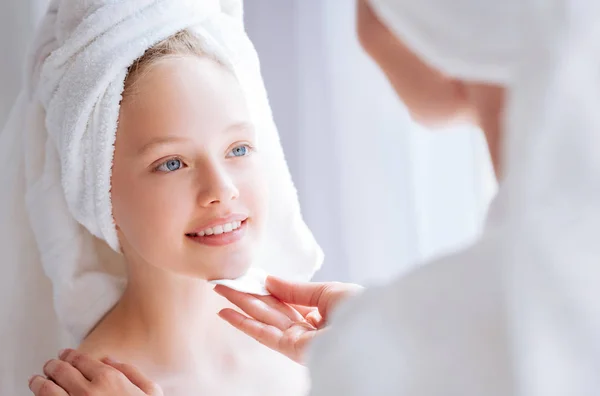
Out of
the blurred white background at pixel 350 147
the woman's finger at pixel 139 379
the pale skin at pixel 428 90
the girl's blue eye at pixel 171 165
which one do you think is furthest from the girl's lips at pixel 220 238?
the pale skin at pixel 428 90

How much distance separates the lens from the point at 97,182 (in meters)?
1.20

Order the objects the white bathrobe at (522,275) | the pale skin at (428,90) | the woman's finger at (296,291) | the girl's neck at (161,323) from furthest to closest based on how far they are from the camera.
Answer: the girl's neck at (161,323) < the woman's finger at (296,291) < the pale skin at (428,90) < the white bathrobe at (522,275)

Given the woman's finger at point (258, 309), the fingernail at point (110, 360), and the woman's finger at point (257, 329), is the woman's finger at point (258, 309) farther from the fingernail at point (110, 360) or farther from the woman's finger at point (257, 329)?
the fingernail at point (110, 360)

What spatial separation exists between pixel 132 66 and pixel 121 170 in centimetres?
16

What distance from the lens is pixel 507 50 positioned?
0.54m

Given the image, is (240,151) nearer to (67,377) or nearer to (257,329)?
(257,329)

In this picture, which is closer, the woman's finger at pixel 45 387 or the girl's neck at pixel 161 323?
the woman's finger at pixel 45 387

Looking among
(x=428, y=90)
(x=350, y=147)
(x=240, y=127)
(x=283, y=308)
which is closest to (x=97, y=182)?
(x=240, y=127)

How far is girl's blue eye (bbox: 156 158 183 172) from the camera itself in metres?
1.15

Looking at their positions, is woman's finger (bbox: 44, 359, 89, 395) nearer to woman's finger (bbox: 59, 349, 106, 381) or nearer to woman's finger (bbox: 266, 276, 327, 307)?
woman's finger (bbox: 59, 349, 106, 381)

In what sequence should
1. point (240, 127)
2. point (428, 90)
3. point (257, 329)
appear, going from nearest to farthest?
point (428, 90)
point (257, 329)
point (240, 127)

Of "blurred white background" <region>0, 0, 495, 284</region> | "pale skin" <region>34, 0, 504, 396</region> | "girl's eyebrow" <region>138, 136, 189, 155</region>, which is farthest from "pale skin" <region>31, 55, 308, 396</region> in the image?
"pale skin" <region>34, 0, 504, 396</region>

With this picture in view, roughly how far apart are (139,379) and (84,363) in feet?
0.31

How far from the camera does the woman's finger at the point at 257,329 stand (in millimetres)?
1053
